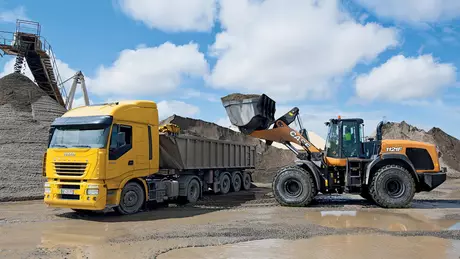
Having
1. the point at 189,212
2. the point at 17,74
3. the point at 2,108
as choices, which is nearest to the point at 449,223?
the point at 189,212

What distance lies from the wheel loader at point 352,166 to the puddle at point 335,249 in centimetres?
441

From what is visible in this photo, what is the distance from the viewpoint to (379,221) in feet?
32.6

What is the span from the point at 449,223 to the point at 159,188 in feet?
26.1

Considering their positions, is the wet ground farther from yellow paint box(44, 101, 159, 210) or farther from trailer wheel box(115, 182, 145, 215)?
yellow paint box(44, 101, 159, 210)

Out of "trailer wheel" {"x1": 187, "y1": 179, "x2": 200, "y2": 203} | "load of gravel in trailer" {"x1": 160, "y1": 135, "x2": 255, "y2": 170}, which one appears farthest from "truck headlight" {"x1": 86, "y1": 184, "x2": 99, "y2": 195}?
"trailer wheel" {"x1": 187, "y1": 179, "x2": 200, "y2": 203}

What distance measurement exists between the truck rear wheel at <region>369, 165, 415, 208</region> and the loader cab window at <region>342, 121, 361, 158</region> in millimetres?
999

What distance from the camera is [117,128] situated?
10508mm

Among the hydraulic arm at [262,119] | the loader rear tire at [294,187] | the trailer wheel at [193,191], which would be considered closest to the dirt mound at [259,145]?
the trailer wheel at [193,191]

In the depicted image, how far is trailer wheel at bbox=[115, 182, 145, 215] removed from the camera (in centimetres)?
1081

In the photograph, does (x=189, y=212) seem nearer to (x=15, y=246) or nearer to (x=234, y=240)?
(x=234, y=240)

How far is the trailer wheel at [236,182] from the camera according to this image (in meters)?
18.1

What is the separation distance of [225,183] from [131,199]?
6669 millimetres

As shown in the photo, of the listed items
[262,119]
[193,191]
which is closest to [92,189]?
[193,191]

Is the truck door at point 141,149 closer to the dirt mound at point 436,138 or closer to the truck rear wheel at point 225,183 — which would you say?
the truck rear wheel at point 225,183
